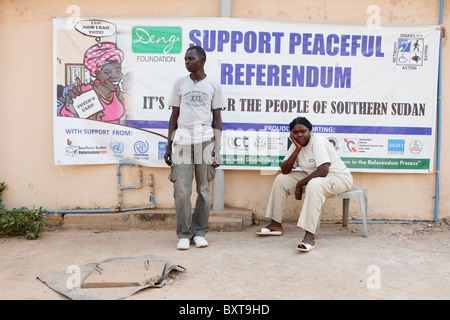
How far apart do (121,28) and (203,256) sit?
9.01 ft

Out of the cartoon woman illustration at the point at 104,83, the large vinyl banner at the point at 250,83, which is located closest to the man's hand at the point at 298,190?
the large vinyl banner at the point at 250,83

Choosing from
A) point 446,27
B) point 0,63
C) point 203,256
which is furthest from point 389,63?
point 0,63

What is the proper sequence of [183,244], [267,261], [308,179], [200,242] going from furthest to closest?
[308,179], [200,242], [183,244], [267,261]

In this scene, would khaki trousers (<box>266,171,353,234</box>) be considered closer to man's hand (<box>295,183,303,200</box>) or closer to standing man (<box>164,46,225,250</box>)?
man's hand (<box>295,183,303,200</box>)

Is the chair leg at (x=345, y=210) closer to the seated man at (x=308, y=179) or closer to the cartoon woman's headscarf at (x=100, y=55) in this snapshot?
the seated man at (x=308, y=179)

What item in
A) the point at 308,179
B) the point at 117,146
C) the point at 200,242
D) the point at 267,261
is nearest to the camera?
the point at 267,261

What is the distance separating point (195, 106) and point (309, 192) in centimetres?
137

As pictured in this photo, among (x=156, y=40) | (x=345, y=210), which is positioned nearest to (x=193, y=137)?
(x=156, y=40)

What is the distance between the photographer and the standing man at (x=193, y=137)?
416cm

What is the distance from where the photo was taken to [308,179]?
4.34 meters

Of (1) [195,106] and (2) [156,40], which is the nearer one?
(1) [195,106]

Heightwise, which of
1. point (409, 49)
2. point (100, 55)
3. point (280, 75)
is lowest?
point (280, 75)

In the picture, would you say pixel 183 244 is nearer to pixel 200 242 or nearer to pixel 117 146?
pixel 200 242
